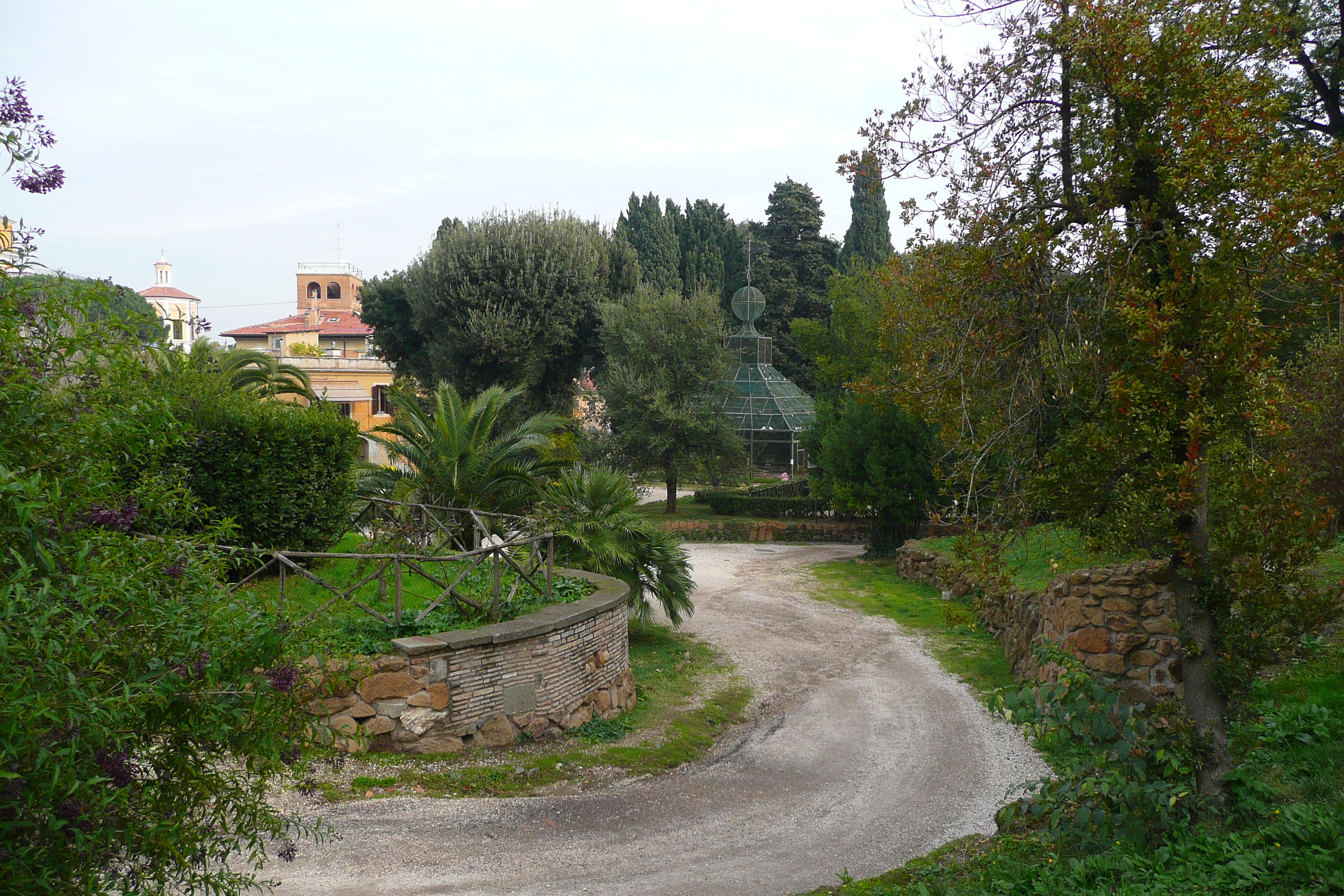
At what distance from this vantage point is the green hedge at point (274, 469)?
9375 mm

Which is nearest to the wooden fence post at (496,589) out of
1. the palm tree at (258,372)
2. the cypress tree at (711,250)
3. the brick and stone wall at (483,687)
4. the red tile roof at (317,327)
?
the brick and stone wall at (483,687)

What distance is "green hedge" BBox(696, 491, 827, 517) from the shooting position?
2498 centimetres

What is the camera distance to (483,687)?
794 cm

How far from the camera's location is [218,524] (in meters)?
3.53

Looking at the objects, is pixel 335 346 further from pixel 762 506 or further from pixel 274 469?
pixel 274 469

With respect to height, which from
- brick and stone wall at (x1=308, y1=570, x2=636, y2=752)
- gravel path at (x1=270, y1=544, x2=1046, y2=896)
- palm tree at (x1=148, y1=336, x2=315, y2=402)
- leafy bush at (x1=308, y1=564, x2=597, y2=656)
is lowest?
gravel path at (x1=270, y1=544, x2=1046, y2=896)

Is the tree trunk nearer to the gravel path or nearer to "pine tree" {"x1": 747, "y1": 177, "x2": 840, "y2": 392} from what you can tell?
the gravel path

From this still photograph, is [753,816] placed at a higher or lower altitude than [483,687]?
lower

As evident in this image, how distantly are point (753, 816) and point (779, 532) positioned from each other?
17.3 metres

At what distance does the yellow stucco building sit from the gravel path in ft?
23.1

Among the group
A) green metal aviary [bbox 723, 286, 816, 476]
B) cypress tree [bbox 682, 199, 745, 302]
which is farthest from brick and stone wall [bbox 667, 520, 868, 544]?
cypress tree [bbox 682, 199, 745, 302]

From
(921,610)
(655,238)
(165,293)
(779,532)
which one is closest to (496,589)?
(921,610)

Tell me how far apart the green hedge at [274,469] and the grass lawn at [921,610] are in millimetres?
7276

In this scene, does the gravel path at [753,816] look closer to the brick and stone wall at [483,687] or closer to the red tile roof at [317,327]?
the brick and stone wall at [483,687]
